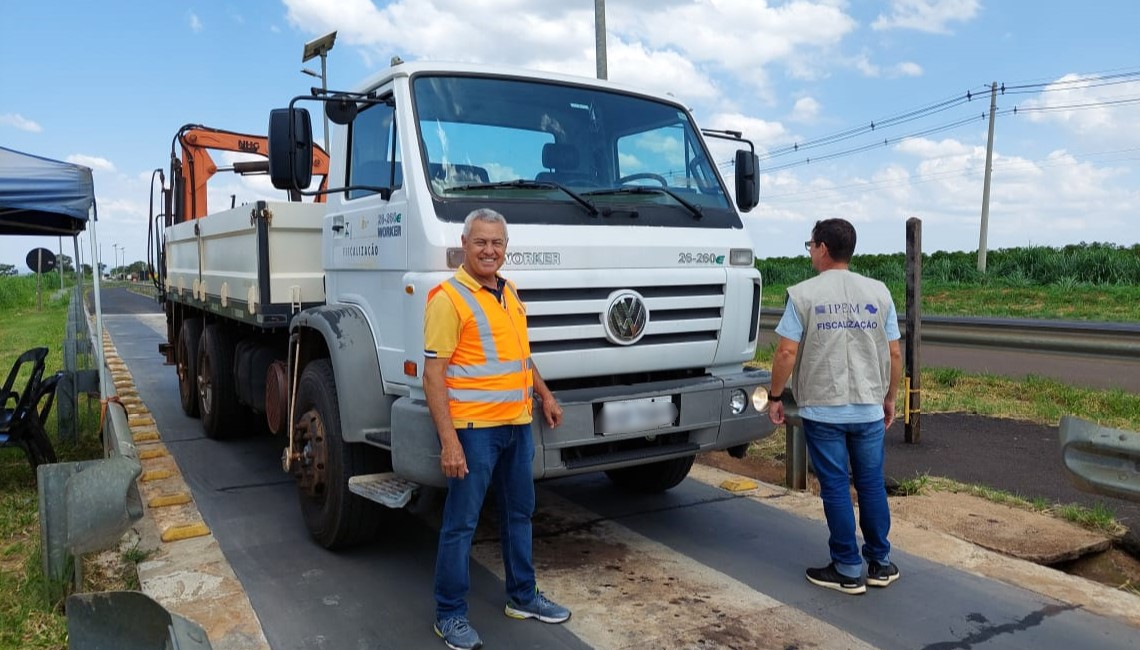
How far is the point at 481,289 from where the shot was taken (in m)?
3.55

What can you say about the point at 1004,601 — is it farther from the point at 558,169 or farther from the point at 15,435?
the point at 15,435

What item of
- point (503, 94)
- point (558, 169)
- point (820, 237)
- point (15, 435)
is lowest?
point (15, 435)

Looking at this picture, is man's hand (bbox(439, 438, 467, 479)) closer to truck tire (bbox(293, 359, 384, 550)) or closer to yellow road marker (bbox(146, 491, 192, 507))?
truck tire (bbox(293, 359, 384, 550))

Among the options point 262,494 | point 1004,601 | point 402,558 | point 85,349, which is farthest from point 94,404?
point 1004,601

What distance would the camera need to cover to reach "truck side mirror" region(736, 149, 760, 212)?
17.3ft

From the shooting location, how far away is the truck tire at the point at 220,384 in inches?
294

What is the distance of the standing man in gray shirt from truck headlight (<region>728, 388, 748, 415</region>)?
0.92ft

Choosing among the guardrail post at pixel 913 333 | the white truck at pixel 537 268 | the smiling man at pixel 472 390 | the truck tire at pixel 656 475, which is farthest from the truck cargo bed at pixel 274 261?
the guardrail post at pixel 913 333

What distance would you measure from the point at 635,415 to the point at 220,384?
474cm

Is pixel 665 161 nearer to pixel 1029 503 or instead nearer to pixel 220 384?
pixel 1029 503

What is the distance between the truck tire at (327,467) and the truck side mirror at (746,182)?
258cm

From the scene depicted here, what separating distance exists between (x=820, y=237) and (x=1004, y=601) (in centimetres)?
188

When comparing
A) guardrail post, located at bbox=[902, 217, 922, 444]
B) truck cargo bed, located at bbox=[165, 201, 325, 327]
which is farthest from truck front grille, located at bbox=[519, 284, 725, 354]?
guardrail post, located at bbox=[902, 217, 922, 444]

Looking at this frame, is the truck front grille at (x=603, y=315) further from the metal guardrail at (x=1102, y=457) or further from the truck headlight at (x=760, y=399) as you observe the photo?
the metal guardrail at (x=1102, y=457)
